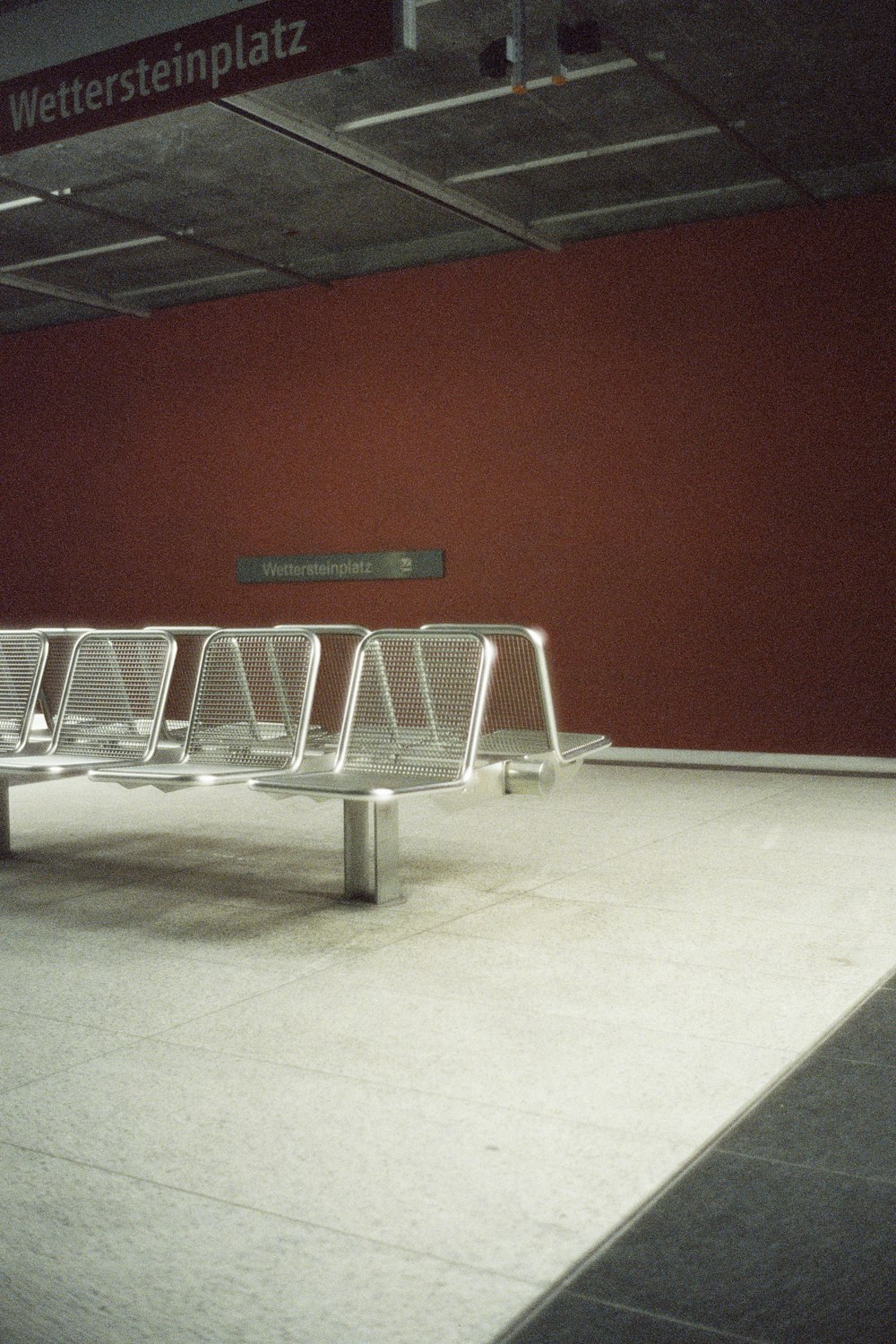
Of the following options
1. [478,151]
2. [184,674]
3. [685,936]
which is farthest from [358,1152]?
[184,674]

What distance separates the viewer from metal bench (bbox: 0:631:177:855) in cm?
527

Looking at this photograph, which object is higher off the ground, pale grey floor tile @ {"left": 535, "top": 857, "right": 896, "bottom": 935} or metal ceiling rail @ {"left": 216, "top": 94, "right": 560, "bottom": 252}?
metal ceiling rail @ {"left": 216, "top": 94, "right": 560, "bottom": 252}

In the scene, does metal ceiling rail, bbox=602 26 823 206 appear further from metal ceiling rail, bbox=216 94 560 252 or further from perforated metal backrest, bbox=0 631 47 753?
perforated metal backrest, bbox=0 631 47 753

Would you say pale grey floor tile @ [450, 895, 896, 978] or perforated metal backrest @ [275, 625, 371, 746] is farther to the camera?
perforated metal backrest @ [275, 625, 371, 746]

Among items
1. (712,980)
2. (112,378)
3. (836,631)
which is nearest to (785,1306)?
(712,980)

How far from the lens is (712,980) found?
11.7 ft

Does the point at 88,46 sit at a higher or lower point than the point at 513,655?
higher

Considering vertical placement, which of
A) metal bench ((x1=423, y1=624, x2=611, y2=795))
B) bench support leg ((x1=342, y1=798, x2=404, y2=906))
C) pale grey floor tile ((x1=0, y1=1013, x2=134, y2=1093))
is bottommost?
pale grey floor tile ((x1=0, y1=1013, x2=134, y2=1093))

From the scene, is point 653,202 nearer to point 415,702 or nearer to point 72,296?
point 72,296

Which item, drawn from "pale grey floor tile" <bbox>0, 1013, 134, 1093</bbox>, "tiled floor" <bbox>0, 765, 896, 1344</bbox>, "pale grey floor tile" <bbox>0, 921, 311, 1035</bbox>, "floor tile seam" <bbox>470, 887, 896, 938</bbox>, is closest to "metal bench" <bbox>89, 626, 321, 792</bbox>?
"tiled floor" <bbox>0, 765, 896, 1344</bbox>

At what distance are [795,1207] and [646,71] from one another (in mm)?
5646

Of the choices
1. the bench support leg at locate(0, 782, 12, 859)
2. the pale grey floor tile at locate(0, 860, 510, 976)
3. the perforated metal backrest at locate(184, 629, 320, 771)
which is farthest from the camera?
the bench support leg at locate(0, 782, 12, 859)

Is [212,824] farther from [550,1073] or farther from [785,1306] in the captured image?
[785,1306]

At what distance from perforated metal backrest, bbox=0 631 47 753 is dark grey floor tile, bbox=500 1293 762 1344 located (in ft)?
13.6
